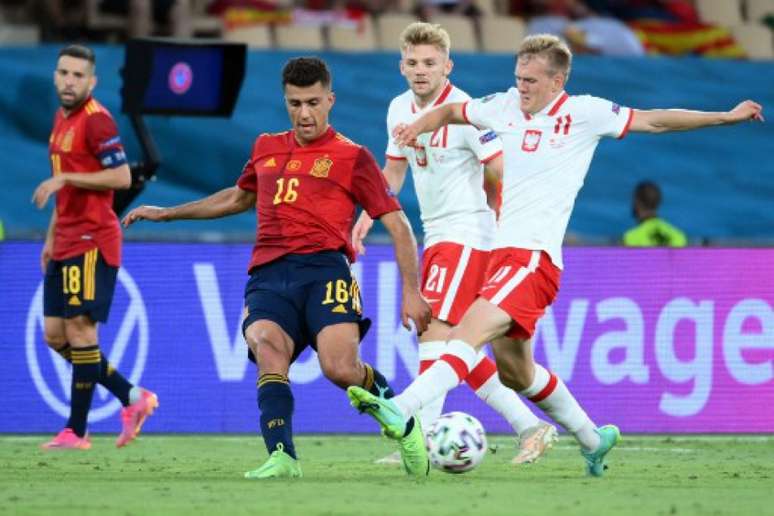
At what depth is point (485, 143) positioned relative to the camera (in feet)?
33.8

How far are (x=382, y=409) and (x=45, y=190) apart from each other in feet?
10.5

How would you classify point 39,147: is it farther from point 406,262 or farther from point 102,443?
point 406,262

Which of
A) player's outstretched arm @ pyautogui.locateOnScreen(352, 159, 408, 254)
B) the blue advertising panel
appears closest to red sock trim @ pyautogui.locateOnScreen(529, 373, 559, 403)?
player's outstretched arm @ pyautogui.locateOnScreen(352, 159, 408, 254)

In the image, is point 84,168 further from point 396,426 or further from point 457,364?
point 396,426

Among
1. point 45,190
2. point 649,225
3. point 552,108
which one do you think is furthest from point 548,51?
point 649,225

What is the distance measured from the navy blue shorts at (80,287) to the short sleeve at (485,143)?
109 inches

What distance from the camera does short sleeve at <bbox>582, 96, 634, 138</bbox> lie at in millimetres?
9281

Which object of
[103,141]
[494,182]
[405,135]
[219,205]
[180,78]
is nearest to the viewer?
[405,135]

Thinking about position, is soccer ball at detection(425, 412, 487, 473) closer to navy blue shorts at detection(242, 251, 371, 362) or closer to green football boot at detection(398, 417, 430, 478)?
green football boot at detection(398, 417, 430, 478)

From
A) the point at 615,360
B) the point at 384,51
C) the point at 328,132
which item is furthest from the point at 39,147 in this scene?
the point at 328,132

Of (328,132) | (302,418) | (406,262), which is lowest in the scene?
(302,418)

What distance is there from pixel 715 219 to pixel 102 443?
730 cm

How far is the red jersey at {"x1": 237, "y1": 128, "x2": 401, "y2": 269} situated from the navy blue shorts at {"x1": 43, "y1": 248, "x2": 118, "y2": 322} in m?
2.88

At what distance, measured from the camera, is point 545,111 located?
938 cm
